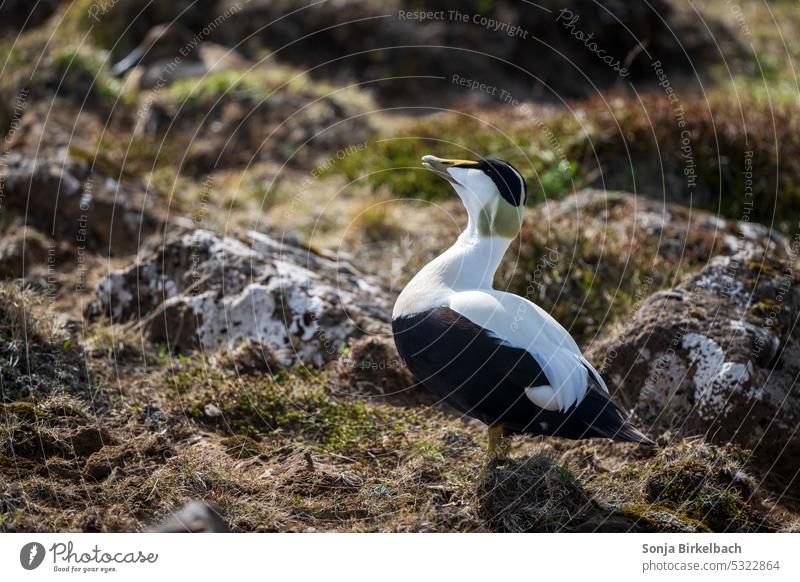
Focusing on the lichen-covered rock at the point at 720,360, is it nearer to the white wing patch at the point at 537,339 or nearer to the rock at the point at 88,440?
the white wing patch at the point at 537,339

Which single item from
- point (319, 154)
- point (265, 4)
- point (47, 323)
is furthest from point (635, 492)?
point (265, 4)

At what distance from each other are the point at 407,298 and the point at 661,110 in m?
5.49

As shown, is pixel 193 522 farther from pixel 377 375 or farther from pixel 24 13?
pixel 24 13

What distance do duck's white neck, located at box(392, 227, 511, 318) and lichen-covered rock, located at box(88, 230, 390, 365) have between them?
1.41 meters

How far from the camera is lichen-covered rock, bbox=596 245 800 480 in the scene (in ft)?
16.9

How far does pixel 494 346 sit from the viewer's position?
13.6 feet

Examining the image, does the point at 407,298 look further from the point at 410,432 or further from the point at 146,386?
the point at 146,386

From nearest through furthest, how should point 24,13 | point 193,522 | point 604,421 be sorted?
point 193,522 < point 604,421 < point 24,13

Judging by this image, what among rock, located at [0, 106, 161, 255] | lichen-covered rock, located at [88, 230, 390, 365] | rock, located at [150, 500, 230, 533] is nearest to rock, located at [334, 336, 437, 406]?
lichen-covered rock, located at [88, 230, 390, 365]

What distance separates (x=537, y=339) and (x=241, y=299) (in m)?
2.59

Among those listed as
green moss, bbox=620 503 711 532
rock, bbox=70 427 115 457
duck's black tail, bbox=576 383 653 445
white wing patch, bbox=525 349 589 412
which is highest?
white wing patch, bbox=525 349 589 412

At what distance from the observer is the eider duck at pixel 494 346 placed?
4.11 m

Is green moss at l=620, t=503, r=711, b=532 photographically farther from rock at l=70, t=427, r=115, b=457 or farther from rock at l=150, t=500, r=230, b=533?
rock at l=70, t=427, r=115, b=457

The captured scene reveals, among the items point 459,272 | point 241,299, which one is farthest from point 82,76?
point 459,272
